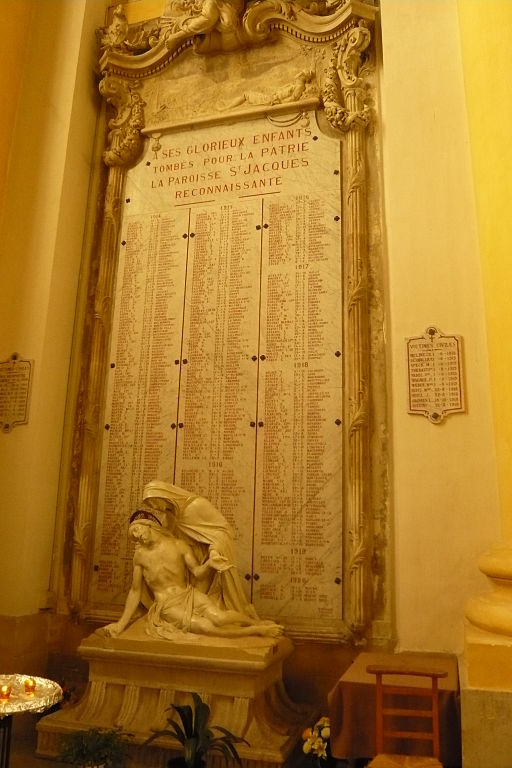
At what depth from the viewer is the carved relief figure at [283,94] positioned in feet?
17.7

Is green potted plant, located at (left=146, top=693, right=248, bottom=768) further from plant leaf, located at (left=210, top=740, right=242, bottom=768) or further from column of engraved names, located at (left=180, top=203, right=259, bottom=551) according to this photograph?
column of engraved names, located at (left=180, top=203, right=259, bottom=551)

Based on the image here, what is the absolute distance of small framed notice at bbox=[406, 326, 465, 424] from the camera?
423 centimetres

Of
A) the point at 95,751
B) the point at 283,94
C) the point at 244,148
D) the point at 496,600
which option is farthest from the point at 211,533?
the point at 283,94

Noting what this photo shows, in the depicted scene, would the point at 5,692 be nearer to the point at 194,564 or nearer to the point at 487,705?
the point at 194,564

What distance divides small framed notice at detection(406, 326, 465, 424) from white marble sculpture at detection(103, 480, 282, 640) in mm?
1533

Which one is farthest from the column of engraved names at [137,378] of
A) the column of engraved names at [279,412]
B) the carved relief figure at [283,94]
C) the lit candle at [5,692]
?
the lit candle at [5,692]

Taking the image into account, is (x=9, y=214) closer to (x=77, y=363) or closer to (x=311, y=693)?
(x=77, y=363)

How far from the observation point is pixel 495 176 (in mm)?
3967

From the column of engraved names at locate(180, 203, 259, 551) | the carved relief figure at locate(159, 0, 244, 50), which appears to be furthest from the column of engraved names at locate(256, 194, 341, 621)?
the carved relief figure at locate(159, 0, 244, 50)

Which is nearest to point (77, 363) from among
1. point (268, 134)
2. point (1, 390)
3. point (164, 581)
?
point (1, 390)

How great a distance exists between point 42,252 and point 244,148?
190 cm

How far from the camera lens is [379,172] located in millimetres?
5070

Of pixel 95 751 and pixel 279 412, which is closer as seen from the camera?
pixel 95 751

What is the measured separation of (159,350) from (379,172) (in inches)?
87.4
